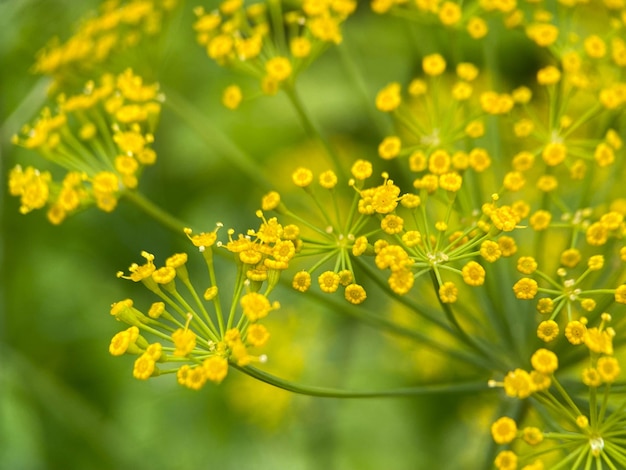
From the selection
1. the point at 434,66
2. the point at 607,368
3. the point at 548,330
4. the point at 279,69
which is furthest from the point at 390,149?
the point at 607,368

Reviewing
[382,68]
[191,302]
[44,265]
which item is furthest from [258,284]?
[382,68]

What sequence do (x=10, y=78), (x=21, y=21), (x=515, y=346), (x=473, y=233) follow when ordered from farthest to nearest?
(x=10, y=78), (x=21, y=21), (x=515, y=346), (x=473, y=233)

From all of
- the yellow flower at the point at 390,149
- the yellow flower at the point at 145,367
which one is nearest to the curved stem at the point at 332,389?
the yellow flower at the point at 145,367

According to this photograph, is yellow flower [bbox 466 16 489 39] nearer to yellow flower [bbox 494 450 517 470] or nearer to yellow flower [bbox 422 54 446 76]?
yellow flower [bbox 422 54 446 76]

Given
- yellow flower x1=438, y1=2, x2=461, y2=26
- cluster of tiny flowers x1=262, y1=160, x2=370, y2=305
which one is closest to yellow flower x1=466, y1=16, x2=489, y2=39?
yellow flower x1=438, y1=2, x2=461, y2=26

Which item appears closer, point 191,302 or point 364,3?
point 191,302

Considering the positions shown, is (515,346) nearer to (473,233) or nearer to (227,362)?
(473,233)

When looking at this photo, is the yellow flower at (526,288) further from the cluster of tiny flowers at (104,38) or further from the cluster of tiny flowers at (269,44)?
the cluster of tiny flowers at (104,38)
